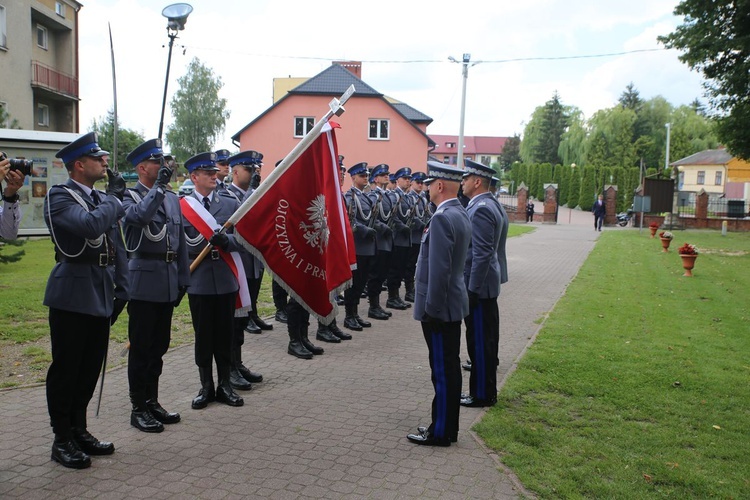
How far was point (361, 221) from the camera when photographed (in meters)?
9.88

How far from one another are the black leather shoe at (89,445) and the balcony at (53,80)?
2503 centimetres

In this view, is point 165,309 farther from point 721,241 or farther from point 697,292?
point 721,241

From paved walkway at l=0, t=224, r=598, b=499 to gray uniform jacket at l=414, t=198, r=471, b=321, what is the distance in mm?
1092

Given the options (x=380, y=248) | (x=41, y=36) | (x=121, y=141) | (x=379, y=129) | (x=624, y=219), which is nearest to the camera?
(x=380, y=248)

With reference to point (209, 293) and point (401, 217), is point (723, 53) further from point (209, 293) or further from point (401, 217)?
point (209, 293)

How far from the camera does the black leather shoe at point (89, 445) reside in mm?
4715

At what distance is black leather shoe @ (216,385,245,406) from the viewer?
19.5ft

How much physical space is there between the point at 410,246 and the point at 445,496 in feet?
24.3

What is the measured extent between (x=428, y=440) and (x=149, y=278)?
2550mm

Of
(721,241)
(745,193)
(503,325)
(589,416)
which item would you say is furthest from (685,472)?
(745,193)

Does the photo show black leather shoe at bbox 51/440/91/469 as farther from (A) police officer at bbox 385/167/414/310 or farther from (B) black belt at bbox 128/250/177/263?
(A) police officer at bbox 385/167/414/310

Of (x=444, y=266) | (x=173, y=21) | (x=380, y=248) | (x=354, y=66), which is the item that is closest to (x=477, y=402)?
(x=444, y=266)

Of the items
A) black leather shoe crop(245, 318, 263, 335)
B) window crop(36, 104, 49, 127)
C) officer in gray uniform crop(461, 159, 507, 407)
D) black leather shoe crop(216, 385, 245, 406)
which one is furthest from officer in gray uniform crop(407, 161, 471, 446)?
window crop(36, 104, 49, 127)

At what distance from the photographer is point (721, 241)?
29.7 m
